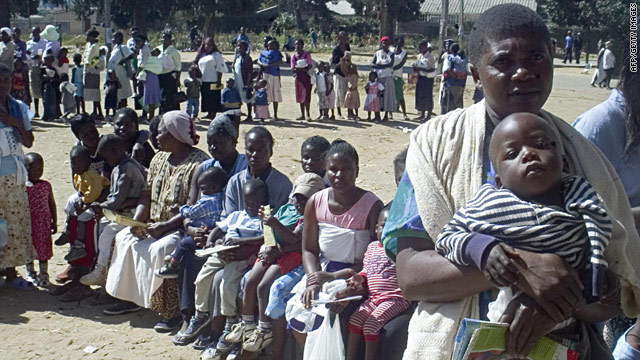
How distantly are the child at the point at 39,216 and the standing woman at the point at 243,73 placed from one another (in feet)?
29.1

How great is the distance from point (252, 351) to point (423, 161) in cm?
303

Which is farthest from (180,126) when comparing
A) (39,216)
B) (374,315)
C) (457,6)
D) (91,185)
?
(457,6)

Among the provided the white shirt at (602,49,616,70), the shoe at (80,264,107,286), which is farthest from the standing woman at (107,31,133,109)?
the white shirt at (602,49,616,70)

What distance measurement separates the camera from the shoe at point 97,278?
627 cm

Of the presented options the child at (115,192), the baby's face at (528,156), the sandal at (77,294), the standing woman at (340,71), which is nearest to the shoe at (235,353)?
the child at (115,192)

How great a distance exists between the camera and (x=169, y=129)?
5.88 m

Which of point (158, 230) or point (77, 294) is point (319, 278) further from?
point (77, 294)

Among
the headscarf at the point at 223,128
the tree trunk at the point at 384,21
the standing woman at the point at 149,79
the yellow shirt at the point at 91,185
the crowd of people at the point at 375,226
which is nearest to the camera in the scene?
the crowd of people at the point at 375,226

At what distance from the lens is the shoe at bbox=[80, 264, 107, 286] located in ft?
20.6

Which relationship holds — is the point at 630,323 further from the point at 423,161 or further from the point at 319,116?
the point at 319,116

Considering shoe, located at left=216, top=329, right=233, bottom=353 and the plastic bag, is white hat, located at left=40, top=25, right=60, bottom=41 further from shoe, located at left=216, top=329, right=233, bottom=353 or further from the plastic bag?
the plastic bag

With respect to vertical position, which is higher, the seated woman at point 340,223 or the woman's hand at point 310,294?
the seated woman at point 340,223

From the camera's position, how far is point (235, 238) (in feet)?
16.8

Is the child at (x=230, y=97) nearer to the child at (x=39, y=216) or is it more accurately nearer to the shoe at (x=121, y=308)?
the child at (x=39, y=216)
